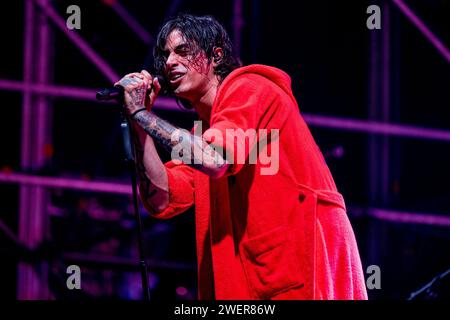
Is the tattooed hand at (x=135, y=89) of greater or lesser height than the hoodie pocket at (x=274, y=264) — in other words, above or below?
above

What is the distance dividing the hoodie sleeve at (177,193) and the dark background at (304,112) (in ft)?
8.00

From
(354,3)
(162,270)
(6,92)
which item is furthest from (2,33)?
(354,3)

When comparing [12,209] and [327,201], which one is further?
[12,209]

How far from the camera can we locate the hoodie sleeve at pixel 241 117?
2.56m

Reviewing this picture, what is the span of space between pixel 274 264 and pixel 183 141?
1.67 ft
